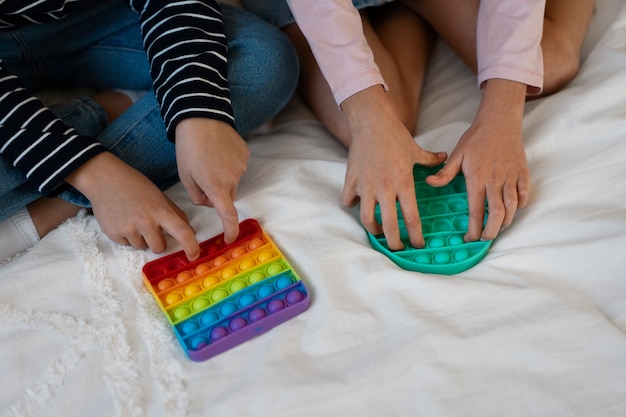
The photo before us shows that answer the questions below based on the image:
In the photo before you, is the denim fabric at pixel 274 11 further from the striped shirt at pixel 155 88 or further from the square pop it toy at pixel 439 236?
the square pop it toy at pixel 439 236

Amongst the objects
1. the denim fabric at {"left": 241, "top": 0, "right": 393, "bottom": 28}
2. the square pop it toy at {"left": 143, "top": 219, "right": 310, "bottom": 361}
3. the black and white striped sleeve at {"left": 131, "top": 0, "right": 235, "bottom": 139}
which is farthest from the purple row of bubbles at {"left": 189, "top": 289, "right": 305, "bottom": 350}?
the denim fabric at {"left": 241, "top": 0, "right": 393, "bottom": 28}

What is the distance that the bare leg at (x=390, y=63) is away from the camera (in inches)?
31.6

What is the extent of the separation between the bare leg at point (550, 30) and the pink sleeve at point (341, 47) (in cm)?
19

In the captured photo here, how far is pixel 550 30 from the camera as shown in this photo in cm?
81

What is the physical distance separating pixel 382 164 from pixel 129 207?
28cm

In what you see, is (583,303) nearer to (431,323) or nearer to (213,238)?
(431,323)

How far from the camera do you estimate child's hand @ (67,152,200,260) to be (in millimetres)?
658

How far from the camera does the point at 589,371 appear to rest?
500mm

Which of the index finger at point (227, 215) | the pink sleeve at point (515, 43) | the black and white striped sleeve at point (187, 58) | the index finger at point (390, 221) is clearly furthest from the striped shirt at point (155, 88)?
the pink sleeve at point (515, 43)

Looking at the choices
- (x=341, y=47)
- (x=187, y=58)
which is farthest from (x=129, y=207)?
(x=341, y=47)

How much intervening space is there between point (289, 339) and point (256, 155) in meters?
0.33

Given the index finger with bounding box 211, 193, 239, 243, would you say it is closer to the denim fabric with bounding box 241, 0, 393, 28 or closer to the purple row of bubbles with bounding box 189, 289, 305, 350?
the purple row of bubbles with bounding box 189, 289, 305, 350

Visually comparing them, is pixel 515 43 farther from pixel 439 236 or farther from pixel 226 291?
pixel 226 291

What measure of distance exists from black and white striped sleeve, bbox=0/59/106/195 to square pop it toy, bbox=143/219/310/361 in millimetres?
157
